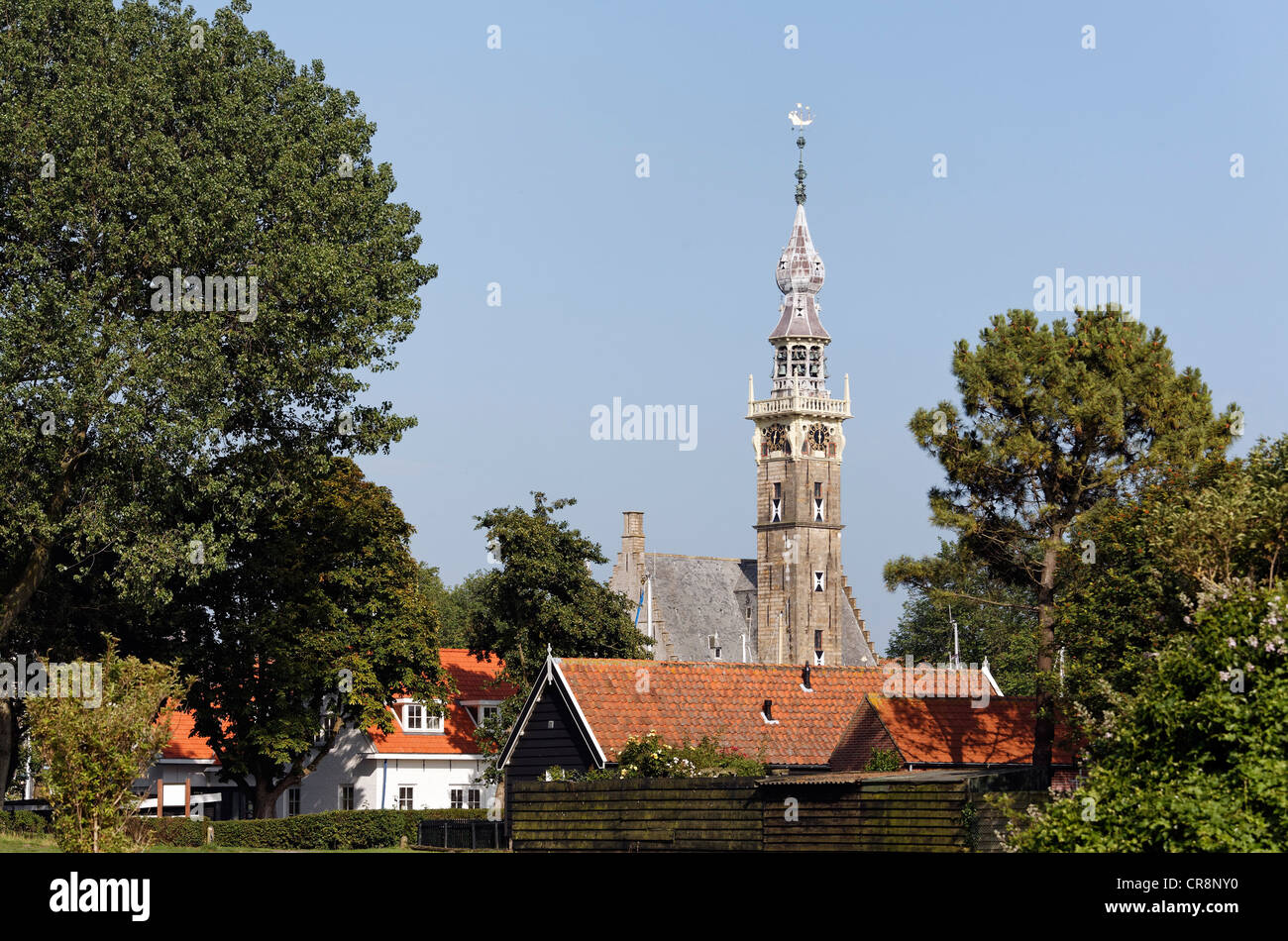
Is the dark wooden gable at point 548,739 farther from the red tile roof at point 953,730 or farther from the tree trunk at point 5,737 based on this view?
the tree trunk at point 5,737

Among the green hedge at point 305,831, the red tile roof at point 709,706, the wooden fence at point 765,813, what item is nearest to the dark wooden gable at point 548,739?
the red tile roof at point 709,706

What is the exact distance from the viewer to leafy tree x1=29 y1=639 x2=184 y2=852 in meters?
27.5

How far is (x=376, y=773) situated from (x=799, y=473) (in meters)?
70.2

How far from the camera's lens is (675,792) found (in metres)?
37.5

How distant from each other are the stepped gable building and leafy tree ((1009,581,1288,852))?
354 ft

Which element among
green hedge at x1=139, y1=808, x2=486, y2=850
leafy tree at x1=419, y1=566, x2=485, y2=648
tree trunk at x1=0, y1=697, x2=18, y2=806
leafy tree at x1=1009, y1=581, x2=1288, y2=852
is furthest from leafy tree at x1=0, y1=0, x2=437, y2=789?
leafy tree at x1=419, y1=566, x2=485, y2=648

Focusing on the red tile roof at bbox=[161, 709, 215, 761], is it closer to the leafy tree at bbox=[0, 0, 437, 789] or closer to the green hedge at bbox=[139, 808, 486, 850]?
the green hedge at bbox=[139, 808, 486, 850]

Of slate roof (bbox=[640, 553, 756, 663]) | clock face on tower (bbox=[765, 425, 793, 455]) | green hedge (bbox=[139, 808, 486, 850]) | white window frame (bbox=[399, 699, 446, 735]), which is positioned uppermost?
clock face on tower (bbox=[765, 425, 793, 455])

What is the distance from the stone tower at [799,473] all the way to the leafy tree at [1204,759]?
112260 millimetres

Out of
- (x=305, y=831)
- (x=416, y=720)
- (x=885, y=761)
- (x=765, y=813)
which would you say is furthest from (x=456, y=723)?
(x=765, y=813)

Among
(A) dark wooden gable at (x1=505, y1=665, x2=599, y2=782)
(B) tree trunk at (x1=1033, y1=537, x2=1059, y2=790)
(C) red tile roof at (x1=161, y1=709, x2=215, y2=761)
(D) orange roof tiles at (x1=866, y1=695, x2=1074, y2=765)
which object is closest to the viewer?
(B) tree trunk at (x1=1033, y1=537, x2=1059, y2=790)

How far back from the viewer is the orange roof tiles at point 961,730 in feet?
152

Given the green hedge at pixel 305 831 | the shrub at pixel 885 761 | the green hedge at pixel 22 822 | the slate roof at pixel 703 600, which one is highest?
the slate roof at pixel 703 600

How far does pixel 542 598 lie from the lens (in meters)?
63.1
